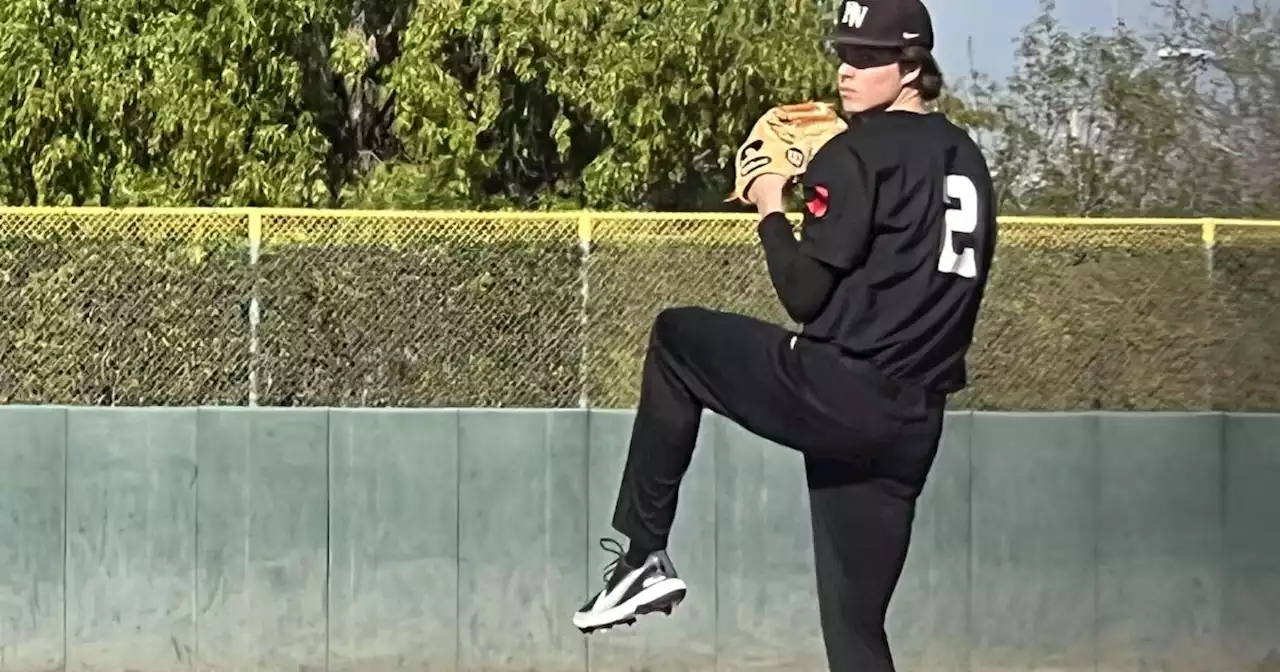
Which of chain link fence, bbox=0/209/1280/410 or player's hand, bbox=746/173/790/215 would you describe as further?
chain link fence, bbox=0/209/1280/410

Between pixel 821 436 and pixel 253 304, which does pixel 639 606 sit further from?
pixel 253 304

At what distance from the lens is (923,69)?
3979 mm

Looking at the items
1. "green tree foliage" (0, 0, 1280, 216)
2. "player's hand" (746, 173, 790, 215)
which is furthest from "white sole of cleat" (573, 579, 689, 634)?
"green tree foliage" (0, 0, 1280, 216)

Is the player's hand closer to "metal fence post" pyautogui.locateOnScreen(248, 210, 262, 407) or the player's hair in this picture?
the player's hair

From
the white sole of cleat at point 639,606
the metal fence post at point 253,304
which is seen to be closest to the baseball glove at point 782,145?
the white sole of cleat at point 639,606

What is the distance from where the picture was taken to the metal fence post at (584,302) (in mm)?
7688

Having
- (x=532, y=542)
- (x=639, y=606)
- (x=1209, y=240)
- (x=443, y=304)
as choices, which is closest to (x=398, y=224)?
(x=443, y=304)

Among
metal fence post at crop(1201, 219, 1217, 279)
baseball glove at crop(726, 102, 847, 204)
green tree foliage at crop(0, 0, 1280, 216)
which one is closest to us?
baseball glove at crop(726, 102, 847, 204)

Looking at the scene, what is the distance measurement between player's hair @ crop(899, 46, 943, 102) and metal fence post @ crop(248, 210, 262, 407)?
13.9 feet

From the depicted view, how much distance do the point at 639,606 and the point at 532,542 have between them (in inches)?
136

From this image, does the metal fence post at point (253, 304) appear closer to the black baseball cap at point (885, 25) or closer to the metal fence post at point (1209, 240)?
the metal fence post at point (1209, 240)

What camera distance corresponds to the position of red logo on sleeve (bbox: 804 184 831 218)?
3781mm

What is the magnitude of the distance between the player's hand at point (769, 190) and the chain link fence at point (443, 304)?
12.3 ft

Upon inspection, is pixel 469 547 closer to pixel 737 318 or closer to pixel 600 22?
pixel 600 22
